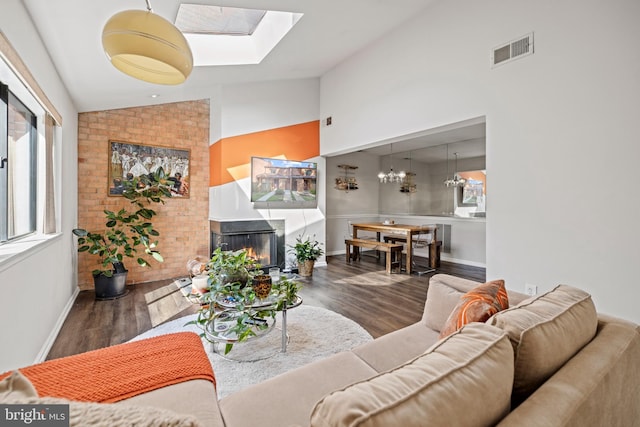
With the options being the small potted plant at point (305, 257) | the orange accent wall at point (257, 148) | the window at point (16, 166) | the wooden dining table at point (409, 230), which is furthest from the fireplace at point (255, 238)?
the window at point (16, 166)

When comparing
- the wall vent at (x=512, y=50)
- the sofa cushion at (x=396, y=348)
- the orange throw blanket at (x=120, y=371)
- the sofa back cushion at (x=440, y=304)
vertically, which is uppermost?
the wall vent at (x=512, y=50)

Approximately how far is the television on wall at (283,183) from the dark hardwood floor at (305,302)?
1450mm

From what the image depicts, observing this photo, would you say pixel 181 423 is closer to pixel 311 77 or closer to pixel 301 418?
pixel 301 418

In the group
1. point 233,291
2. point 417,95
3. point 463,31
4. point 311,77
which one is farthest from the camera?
point 311,77

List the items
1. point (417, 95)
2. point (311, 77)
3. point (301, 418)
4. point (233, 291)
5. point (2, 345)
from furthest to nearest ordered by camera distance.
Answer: point (311, 77)
point (417, 95)
point (233, 291)
point (2, 345)
point (301, 418)

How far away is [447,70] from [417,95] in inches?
17.9

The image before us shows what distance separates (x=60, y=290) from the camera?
305 cm

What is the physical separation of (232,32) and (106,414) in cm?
464

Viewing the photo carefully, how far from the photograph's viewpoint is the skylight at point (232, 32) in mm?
3598

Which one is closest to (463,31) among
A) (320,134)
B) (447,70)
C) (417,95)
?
(447,70)

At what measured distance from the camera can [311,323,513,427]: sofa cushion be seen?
0.58 metres

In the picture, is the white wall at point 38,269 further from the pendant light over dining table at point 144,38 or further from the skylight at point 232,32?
the skylight at point 232,32

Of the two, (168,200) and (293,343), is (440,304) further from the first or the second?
(168,200)

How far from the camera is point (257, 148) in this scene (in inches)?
202
